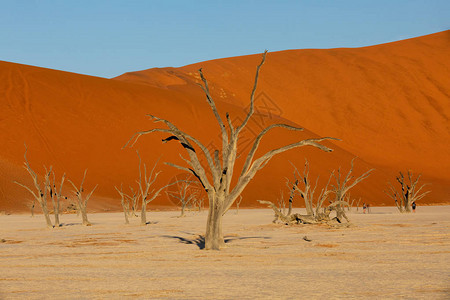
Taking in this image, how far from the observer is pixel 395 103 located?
8625 cm

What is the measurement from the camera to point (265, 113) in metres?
82.1

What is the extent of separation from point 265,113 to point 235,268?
2864 inches

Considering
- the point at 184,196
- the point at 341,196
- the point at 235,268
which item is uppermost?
the point at 184,196

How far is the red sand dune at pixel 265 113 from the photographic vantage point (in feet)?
184

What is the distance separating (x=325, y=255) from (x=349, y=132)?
71.5m

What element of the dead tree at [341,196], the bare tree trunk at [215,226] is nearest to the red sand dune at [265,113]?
the dead tree at [341,196]

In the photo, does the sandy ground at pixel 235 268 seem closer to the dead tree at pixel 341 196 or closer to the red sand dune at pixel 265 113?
the dead tree at pixel 341 196

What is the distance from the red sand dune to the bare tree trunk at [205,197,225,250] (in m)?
37.0

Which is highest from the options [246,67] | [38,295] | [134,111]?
[246,67]

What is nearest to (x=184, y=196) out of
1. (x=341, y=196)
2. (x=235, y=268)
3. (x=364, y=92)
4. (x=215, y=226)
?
(x=341, y=196)

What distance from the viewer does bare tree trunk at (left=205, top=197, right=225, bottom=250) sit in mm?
12305

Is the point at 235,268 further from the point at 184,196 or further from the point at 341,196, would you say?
the point at 184,196

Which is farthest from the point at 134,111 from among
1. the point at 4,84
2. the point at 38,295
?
the point at 38,295

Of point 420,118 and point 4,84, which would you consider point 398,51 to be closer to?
point 420,118
